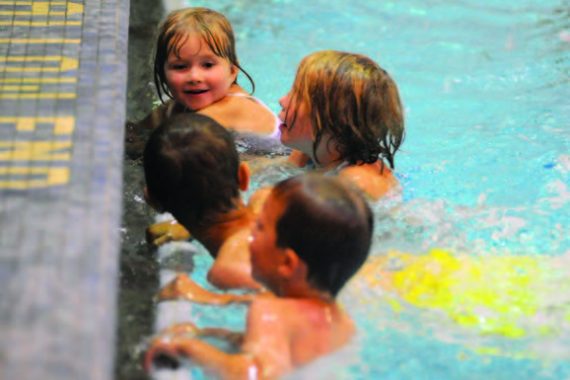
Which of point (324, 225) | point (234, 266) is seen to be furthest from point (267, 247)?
point (234, 266)

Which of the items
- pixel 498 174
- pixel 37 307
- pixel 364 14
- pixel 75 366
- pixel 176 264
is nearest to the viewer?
pixel 75 366

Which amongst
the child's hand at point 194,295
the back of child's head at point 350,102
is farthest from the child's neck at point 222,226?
the back of child's head at point 350,102

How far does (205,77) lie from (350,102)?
2.56 feet

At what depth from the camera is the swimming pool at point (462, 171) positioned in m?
2.76

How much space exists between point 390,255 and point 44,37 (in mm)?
1400

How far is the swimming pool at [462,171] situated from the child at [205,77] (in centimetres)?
68

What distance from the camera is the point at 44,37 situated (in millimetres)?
3301

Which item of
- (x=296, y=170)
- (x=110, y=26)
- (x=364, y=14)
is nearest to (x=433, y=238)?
(x=296, y=170)

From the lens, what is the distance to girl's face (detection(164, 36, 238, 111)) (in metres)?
3.83

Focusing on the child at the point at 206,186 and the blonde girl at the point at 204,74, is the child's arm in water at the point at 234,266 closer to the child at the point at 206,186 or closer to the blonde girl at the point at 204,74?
the child at the point at 206,186

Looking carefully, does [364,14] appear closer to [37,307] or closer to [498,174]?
[498,174]

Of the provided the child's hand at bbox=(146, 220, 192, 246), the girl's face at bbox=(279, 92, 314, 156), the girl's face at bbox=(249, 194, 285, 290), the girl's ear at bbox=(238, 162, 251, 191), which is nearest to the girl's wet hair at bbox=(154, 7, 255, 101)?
the girl's face at bbox=(279, 92, 314, 156)

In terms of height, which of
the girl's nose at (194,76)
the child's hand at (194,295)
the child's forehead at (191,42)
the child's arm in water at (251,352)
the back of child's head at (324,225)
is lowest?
the child's hand at (194,295)

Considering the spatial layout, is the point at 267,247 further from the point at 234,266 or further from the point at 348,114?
the point at 348,114
